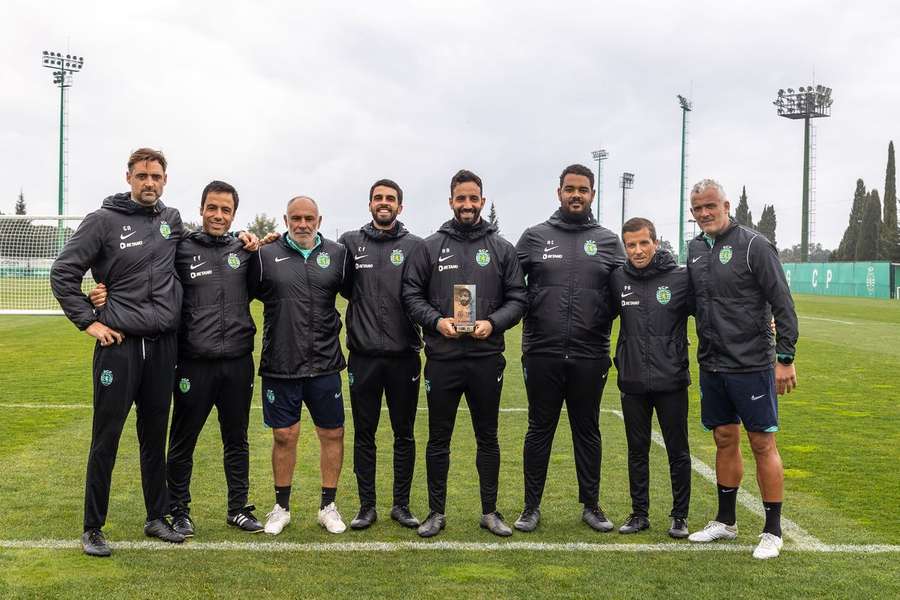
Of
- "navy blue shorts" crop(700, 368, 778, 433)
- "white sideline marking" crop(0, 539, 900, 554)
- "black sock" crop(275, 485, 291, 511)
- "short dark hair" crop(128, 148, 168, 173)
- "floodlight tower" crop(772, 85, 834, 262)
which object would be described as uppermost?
"floodlight tower" crop(772, 85, 834, 262)

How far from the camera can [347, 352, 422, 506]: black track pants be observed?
4.94 m

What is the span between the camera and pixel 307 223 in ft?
16.1

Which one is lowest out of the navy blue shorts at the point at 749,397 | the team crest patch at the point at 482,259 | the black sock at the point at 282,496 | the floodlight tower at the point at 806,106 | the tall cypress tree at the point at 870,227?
the black sock at the point at 282,496

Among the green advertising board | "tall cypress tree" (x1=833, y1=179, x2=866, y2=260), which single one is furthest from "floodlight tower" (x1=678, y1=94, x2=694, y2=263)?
"tall cypress tree" (x1=833, y1=179, x2=866, y2=260)

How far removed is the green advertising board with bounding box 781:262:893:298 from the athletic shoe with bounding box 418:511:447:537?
3670cm

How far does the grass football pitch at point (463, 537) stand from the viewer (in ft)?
12.9

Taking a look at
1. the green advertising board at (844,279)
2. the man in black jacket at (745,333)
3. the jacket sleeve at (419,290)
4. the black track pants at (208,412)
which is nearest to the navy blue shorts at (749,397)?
the man in black jacket at (745,333)

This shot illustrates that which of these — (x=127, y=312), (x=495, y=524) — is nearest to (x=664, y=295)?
(x=495, y=524)

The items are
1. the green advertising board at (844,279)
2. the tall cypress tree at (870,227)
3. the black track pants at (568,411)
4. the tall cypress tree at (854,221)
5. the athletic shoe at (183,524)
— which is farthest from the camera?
the tall cypress tree at (854,221)

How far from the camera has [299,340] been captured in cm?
482

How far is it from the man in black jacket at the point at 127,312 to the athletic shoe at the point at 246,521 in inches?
14.9

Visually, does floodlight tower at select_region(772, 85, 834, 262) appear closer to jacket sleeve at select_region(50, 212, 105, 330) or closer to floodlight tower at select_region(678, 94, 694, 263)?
floodlight tower at select_region(678, 94, 694, 263)

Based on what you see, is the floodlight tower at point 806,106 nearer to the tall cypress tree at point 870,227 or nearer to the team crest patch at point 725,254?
the tall cypress tree at point 870,227

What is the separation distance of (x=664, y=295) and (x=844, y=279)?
1785 inches
